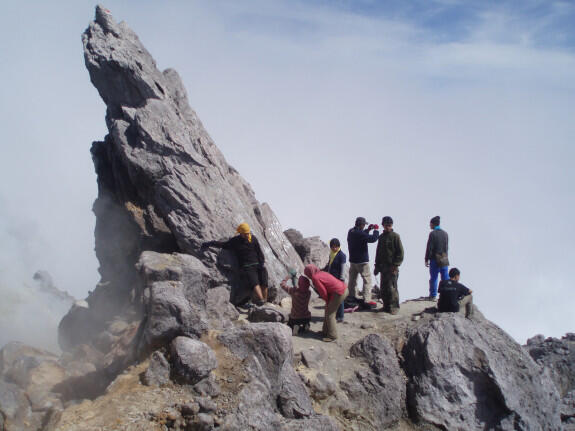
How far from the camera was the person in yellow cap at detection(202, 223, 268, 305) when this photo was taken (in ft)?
57.3

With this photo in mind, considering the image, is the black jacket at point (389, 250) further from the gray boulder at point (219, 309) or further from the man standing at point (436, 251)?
the gray boulder at point (219, 309)

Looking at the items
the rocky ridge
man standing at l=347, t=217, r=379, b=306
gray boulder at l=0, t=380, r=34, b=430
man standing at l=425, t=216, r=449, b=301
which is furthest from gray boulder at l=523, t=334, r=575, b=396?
gray boulder at l=0, t=380, r=34, b=430

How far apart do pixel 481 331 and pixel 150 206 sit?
14.6 meters

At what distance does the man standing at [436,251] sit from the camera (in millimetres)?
18391

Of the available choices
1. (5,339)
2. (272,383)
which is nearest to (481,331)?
(272,383)

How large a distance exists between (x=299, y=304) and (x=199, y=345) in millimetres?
4838

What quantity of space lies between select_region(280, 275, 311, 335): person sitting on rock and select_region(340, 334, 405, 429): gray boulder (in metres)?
1.97

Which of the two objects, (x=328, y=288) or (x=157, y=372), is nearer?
(x=157, y=372)

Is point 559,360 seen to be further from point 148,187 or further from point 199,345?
point 148,187

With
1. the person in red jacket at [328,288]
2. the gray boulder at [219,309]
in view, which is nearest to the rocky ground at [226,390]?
the gray boulder at [219,309]

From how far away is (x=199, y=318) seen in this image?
12328 millimetres

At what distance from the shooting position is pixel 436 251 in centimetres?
1845

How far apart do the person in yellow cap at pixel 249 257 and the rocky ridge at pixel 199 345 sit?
2.38 feet

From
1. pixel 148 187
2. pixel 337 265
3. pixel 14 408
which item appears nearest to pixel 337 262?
pixel 337 265
